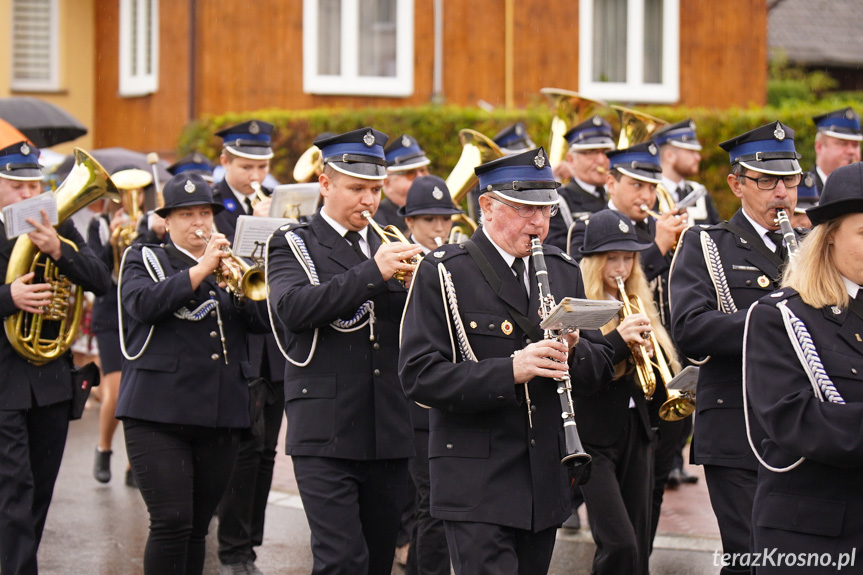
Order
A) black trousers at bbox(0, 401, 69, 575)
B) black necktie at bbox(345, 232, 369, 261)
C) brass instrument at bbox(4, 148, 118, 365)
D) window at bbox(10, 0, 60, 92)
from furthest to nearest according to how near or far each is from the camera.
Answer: window at bbox(10, 0, 60, 92) < brass instrument at bbox(4, 148, 118, 365) < black trousers at bbox(0, 401, 69, 575) < black necktie at bbox(345, 232, 369, 261)

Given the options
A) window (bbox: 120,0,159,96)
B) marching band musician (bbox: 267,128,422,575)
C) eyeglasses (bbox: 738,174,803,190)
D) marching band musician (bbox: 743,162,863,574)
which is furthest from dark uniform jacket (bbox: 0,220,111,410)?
window (bbox: 120,0,159,96)

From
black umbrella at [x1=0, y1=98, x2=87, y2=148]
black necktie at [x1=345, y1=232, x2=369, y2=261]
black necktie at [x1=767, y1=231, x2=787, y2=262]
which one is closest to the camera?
black necktie at [x1=767, y1=231, x2=787, y2=262]

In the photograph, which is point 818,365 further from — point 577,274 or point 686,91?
point 686,91

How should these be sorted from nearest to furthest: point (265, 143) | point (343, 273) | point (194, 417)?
point (343, 273), point (194, 417), point (265, 143)

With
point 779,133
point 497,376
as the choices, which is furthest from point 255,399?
point 779,133

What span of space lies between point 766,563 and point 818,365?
705mm

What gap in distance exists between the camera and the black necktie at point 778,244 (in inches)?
227

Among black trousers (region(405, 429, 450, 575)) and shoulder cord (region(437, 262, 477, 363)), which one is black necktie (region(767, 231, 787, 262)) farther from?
black trousers (region(405, 429, 450, 575))

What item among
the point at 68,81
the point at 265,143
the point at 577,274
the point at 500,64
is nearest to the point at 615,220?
the point at 577,274

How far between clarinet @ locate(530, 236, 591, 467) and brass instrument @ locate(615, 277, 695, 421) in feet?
4.44

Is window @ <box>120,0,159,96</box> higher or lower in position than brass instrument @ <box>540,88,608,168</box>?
higher

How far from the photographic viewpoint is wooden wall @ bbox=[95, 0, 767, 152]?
58.9 feet

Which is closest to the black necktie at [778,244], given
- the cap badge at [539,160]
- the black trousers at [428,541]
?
the cap badge at [539,160]

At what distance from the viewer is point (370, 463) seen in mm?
5688
